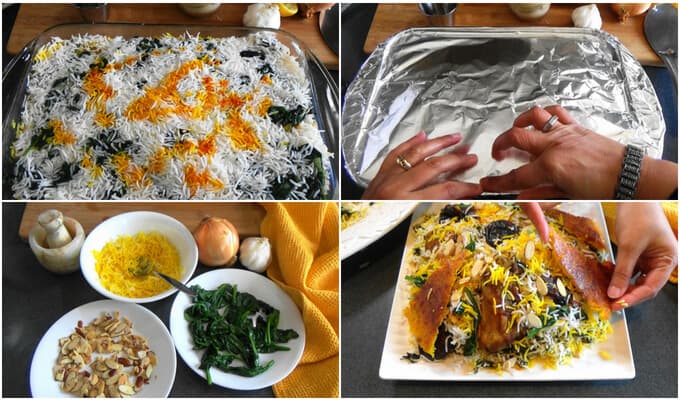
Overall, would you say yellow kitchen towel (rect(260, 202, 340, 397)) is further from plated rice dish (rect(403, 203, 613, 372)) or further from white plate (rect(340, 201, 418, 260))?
plated rice dish (rect(403, 203, 613, 372))

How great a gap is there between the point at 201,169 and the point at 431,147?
44 cm

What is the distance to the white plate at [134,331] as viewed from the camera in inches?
40.8

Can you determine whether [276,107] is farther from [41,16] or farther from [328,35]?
[41,16]

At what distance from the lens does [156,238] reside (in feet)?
3.95

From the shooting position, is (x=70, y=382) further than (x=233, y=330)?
No

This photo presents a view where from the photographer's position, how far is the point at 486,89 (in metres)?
1.23

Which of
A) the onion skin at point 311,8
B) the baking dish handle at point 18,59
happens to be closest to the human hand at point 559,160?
the onion skin at point 311,8

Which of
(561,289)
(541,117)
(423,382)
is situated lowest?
(423,382)

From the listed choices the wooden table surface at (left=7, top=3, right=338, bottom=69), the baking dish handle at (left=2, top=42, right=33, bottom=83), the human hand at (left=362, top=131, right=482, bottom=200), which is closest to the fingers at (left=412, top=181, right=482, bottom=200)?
the human hand at (left=362, top=131, right=482, bottom=200)

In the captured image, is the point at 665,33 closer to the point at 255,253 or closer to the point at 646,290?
the point at 646,290

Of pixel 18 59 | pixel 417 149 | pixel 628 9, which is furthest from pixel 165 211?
pixel 628 9

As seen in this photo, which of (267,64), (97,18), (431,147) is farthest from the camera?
(97,18)

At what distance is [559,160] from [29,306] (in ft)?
3.35

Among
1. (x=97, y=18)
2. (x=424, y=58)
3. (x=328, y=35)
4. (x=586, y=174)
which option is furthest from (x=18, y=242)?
(x=586, y=174)
